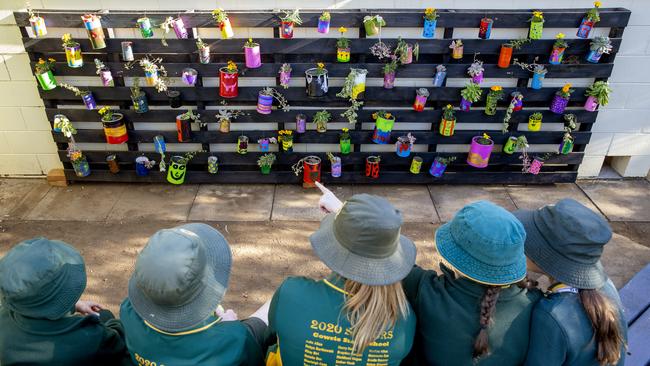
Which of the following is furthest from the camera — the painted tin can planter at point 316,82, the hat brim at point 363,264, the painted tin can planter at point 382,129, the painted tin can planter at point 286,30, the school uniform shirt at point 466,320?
the painted tin can planter at point 382,129

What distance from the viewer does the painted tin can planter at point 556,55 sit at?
13.5 feet

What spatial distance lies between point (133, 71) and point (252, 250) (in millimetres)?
1973

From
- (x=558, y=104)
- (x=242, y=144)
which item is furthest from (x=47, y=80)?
(x=558, y=104)

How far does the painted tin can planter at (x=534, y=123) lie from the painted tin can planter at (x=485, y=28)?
965 millimetres

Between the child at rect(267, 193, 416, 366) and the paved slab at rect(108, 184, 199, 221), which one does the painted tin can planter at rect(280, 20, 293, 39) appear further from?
the child at rect(267, 193, 416, 366)

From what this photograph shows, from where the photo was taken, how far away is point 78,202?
457 cm

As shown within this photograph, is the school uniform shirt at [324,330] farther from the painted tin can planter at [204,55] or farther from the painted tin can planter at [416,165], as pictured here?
the painted tin can planter at [416,165]

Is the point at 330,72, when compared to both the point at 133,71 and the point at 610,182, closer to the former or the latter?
the point at 133,71

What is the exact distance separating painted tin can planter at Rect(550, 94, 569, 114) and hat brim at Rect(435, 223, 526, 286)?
316cm

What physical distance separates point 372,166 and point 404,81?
0.88 metres

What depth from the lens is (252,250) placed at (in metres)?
3.96

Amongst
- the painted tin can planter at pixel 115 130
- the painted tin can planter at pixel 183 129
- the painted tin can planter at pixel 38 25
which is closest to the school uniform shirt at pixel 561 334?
the painted tin can planter at pixel 183 129

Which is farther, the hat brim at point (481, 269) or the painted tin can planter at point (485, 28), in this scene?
the painted tin can planter at point (485, 28)

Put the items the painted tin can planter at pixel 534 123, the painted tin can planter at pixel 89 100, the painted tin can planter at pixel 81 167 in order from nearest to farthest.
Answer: the painted tin can planter at pixel 89 100 → the painted tin can planter at pixel 534 123 → the painted tin can planter at pixel 81 167
